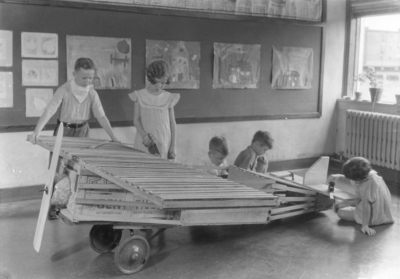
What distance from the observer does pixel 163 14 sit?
7.03 metres

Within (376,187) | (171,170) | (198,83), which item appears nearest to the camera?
(171,170)

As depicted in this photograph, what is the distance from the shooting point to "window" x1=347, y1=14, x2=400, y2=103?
829 centimetres

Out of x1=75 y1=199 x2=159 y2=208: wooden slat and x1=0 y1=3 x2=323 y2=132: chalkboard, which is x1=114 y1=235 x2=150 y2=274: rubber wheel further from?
x1=0 y1=3 x2=323 y2=132: chalkboard

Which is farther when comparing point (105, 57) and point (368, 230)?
point (105, 57)

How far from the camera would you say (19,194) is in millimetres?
6355

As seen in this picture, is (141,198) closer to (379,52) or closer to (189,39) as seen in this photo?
(189,39)

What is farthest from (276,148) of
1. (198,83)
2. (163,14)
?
(163,14)

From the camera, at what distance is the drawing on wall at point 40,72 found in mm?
6197

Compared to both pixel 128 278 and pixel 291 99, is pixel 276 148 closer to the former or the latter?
pixel 291 99

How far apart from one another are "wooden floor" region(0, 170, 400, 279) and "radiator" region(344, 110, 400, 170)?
237cm

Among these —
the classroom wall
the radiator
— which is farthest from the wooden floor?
the radiator

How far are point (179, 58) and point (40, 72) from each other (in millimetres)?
1951

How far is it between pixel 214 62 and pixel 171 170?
3486mm

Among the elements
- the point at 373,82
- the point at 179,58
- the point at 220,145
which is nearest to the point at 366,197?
the point at 220,145
